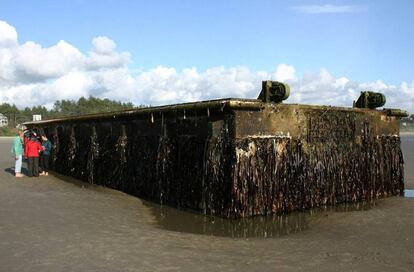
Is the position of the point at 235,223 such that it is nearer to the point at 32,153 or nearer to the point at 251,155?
the point at 251,155

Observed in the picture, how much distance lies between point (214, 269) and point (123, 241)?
1587 millimetres

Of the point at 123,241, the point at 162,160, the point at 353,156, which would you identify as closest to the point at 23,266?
the point at 123,241

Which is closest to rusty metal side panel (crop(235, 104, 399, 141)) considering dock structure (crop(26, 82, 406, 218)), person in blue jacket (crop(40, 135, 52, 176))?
dock structure (crop(26, 82, 406, 218))

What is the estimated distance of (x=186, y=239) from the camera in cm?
572

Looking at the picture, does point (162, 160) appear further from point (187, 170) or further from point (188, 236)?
point (188, 236)

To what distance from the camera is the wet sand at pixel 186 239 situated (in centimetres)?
453

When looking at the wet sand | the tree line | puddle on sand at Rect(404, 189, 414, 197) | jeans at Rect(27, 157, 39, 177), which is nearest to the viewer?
the wet sand

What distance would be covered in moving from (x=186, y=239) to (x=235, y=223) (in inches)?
53.0

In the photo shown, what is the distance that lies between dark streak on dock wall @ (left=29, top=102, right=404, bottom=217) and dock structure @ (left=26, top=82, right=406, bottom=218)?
0.02 m

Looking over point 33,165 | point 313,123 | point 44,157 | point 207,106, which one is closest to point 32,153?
point 33,165

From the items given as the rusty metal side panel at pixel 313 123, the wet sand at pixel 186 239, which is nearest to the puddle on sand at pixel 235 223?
the wet sand at pixel 186 239

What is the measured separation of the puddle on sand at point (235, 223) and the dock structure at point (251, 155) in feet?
0.57

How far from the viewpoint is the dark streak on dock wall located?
7199mm

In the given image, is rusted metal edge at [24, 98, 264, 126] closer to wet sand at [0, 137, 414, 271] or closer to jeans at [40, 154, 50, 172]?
wet sand at [0, 137, 414, 271]
